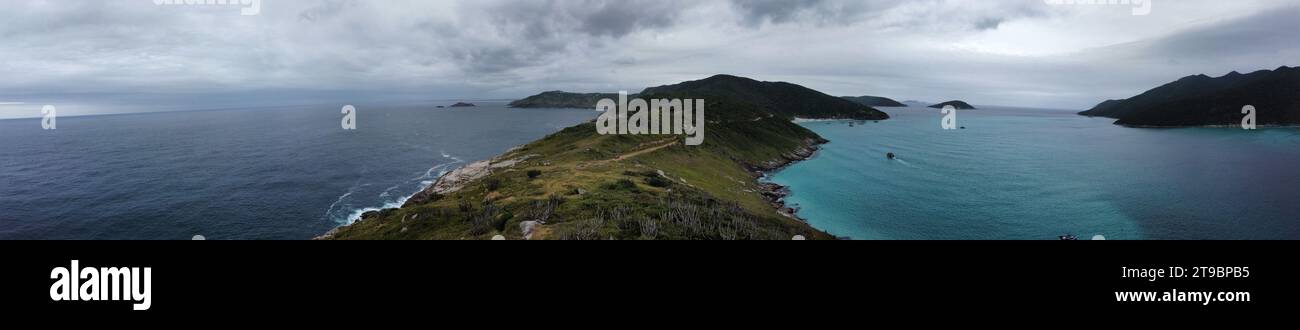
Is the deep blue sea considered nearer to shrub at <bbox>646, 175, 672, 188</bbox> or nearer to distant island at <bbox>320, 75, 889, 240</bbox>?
distant island at <bbox>320, 75, 889, 240</bbox>

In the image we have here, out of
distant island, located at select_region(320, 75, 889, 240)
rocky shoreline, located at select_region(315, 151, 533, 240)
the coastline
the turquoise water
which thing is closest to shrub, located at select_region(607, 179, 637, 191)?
distant island, located at select_region(320, 75, 889, 240)

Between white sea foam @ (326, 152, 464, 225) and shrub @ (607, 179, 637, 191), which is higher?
shrub @ (607, 179, 637, 191)

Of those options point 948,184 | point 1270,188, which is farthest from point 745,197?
point 1270,188

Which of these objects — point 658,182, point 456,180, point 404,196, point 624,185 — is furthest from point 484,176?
point 624,185

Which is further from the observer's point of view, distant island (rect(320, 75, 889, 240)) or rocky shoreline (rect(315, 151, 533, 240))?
rocky shoreline (rect(315, 151, 533, 240))

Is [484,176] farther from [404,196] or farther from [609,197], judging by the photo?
[609,197]

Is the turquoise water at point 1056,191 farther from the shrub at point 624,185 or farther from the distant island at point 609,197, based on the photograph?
the shrub at point 624,185
